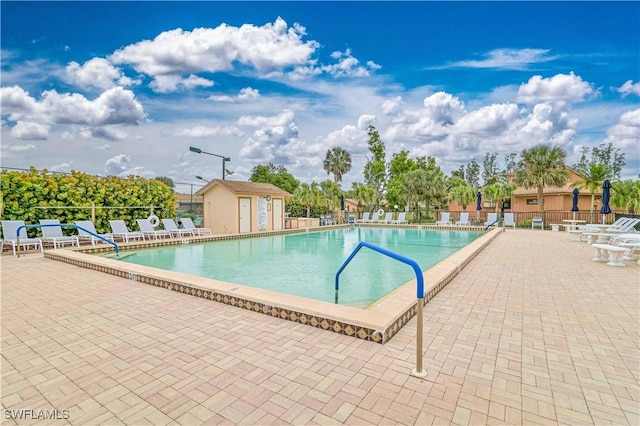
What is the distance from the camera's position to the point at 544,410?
2162 millimetres

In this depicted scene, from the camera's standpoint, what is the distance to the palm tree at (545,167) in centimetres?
2064

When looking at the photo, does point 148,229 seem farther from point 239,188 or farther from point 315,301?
point 315,301

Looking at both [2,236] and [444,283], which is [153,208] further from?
[444,283]

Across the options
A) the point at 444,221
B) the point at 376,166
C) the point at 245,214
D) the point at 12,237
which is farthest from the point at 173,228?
the point at 376,166

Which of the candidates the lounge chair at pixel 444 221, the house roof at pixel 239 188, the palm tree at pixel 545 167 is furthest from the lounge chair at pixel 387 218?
the palm tree at pixel 545 167

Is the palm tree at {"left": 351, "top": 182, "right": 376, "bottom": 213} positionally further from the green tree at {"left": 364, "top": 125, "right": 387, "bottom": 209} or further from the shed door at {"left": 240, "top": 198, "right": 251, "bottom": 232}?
the shed door at {"left": 240, "top": 198, "right": 251, "bottom": 232}

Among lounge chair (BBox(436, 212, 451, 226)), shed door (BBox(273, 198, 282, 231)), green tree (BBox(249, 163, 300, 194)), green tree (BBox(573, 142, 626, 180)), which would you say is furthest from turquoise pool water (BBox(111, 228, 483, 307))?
green tree (BBox(573, 142, 626, 180))

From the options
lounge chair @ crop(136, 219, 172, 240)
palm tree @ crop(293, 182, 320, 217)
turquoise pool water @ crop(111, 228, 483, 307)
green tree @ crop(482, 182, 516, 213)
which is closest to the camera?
turquoise pool water @ crop(111, 228, 483, 307)

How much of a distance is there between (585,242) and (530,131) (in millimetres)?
15083

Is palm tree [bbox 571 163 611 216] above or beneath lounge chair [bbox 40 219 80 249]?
above

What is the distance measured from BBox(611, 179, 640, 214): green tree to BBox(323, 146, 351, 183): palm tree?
23.9m

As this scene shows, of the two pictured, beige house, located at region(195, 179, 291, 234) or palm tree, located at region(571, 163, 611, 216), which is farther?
palm tree, located at region(571, 163, 611, 216)

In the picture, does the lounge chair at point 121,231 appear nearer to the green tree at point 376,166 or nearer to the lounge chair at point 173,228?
the lounge chair at point 173,228

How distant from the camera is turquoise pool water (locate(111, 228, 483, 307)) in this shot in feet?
20.8
